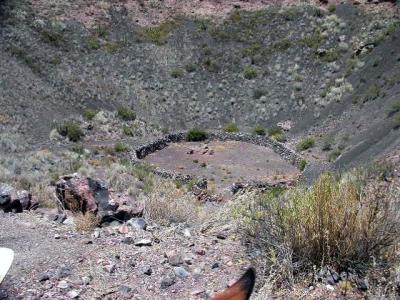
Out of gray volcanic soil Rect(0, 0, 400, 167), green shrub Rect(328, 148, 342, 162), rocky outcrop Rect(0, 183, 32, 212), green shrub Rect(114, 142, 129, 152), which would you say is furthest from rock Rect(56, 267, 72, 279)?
gray volcanic soil Rect(0, 0, 400, 167)

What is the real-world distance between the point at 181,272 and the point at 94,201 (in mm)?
3378

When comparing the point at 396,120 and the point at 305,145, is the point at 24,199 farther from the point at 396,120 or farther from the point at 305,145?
the point at 305,145

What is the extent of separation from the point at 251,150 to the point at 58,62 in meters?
15.3

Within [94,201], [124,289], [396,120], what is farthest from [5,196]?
[396,120]

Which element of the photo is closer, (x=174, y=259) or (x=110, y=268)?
(x=110, y=268)

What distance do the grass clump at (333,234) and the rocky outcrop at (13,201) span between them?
12.8 ft

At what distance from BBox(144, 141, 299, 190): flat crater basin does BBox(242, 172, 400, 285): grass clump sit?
1999 centimetres

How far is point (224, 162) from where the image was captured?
3081 centimetres

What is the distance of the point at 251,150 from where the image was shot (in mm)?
33125

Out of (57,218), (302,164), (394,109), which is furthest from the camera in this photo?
(394,109)

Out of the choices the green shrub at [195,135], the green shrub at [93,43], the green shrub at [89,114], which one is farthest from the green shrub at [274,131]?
the green shrub at [93,43]

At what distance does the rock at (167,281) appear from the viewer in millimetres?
5127

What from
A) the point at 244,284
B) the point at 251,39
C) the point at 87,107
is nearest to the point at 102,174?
the point at 87,107

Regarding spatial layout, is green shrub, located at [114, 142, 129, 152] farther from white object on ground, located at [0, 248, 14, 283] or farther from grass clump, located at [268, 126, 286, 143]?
white object on ground, located at [0, 248, 14, 283]
